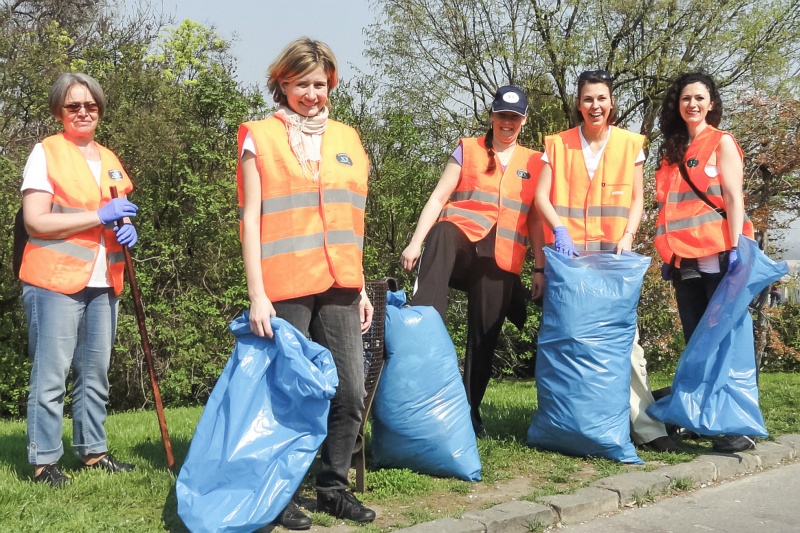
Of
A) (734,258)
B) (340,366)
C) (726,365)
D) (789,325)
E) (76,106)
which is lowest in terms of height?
(789,325)

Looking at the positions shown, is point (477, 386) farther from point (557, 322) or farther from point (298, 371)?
point (298, 371)

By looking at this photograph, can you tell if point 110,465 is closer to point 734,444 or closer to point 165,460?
point 165,460

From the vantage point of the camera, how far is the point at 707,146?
14.3 feet

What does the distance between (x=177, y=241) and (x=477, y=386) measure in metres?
4.93

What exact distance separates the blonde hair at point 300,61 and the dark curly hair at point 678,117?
2200 millimetres

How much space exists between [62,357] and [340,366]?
4.05ft

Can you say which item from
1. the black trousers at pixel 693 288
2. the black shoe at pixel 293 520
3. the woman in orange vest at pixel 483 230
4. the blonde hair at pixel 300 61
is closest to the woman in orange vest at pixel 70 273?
the blonde hair at pixel 300 61

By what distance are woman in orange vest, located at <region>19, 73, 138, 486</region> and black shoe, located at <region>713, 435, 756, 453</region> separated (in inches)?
118

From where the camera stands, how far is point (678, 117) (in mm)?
4578

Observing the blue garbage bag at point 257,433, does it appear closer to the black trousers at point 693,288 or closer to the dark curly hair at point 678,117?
the black trousers at point 693,288

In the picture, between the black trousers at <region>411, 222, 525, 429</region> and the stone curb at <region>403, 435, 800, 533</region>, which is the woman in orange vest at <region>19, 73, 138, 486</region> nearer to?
the black trousers at <region>411, 222, 525, 429</region>

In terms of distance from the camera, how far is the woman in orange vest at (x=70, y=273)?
3.45 meters

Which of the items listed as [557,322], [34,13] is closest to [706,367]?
[557,322]

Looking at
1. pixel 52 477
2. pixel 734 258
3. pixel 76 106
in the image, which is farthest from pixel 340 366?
pixel 734 258
